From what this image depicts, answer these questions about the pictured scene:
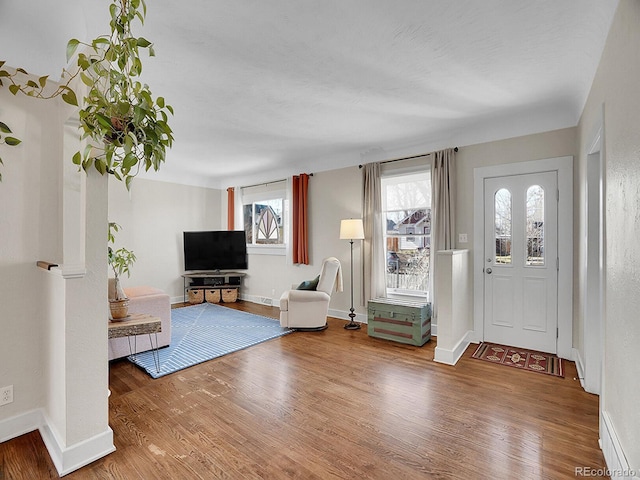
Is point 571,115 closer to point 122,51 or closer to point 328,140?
point 328,140

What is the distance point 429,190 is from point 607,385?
290 centimetres

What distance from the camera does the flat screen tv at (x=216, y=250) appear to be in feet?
21.0

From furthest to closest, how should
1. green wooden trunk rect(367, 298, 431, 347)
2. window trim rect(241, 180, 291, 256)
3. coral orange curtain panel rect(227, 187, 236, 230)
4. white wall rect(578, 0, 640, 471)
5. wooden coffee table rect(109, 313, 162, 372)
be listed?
coral orange curtain panel rect(227, 187, 236, 230) < window trim rect(241, 180, 291, 256) < green wooden trunk rect(367, 298, 431, 347) < wooden coffee table rect(109, 313, 162, 372) < white wall rect(578, 0, 640, 471)

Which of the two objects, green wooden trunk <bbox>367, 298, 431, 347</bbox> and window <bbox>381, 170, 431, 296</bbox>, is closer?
green wooden trunk <bbox>367, 298, 431, 347</bbox>

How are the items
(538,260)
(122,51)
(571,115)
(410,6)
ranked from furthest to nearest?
(538,260) → (571,115) → (410,6) → (122,51)

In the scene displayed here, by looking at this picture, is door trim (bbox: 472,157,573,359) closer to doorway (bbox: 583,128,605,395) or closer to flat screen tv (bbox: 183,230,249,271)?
doorway (bbox: 583,128,605,395)

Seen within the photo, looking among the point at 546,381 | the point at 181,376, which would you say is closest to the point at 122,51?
the point at 181,376

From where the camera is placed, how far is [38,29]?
1.91m

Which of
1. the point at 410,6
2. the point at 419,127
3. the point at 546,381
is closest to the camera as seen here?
the point at 410,6

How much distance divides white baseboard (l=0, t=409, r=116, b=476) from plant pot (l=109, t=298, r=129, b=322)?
2.75ft

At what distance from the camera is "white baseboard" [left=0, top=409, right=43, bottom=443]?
6.59 ft

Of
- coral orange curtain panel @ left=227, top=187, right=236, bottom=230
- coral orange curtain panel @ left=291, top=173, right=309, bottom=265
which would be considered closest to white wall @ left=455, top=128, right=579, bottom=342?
coral orange curtain panel @ left=291, top=173, right=309, bottom=265

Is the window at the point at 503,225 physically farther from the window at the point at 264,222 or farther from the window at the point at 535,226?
the window at the point at 264,222
